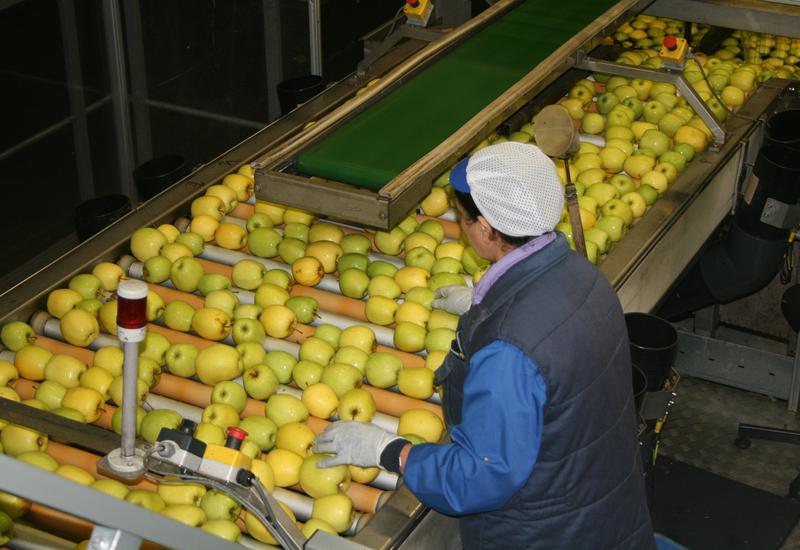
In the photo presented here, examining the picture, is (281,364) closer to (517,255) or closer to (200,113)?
(517,255)

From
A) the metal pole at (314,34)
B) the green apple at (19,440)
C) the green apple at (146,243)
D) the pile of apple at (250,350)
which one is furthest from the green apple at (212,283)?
the metal pole at (314,34)

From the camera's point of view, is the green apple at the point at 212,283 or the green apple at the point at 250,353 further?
the green apple at the point at 212,283

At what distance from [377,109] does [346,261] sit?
60 centimetres

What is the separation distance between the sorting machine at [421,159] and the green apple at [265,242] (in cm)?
28

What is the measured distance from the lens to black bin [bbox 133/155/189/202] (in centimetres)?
493

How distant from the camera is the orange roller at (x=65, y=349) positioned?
13.1 ft

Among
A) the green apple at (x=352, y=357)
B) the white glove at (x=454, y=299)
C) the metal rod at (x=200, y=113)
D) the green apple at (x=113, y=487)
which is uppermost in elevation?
the white glove at (x=454, y=299)

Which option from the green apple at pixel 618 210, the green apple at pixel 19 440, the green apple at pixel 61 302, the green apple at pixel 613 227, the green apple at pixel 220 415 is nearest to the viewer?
the green apple at pixel 19 440

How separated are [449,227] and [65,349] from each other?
1.63m

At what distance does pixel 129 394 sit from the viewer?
2740 mm

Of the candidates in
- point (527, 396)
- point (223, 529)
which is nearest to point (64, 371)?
point (223, 529)

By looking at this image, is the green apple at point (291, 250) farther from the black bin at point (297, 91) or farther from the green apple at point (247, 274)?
the black bin at point (297, 91)

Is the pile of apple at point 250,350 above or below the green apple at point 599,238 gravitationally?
below

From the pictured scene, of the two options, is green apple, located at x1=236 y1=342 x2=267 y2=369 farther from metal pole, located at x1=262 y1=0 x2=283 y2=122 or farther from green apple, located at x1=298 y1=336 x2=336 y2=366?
metal pole, located at x1=262 y1=0 x2=283 y2=122
